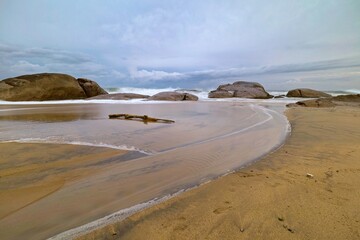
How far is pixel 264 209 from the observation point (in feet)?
5.98

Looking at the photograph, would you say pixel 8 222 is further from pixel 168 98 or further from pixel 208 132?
pixel 168 98

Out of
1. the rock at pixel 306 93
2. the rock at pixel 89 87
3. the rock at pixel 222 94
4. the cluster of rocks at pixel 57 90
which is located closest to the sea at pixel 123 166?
the cluster of rocks at pixel 57 90

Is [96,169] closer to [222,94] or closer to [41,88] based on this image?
[41,88]

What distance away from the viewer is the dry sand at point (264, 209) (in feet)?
5.08

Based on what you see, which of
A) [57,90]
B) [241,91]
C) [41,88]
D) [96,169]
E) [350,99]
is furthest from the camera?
[241,91]

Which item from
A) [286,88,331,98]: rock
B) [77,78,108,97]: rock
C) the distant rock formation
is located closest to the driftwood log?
the distant rock formation

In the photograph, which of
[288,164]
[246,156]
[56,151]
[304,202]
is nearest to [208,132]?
[246,156]

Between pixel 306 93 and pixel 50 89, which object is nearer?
pixel 50 89

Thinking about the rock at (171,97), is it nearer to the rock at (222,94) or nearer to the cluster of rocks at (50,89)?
the cluster of rocks at (50,89)

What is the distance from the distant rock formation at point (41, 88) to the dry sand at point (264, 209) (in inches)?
814

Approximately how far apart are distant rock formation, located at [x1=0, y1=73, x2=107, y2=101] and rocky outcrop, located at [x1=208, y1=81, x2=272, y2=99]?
561 inches

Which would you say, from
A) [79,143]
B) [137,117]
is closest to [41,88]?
[137,117]

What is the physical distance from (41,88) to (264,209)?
21.7 meters

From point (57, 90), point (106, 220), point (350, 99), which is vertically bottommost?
point (106, 220)
